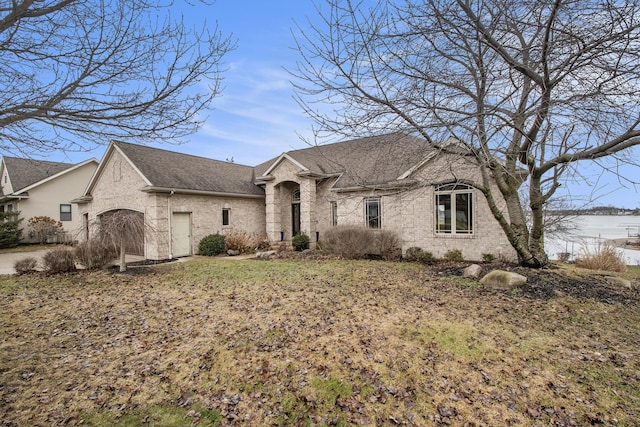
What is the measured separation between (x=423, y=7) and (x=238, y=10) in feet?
10.1

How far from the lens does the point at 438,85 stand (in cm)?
694

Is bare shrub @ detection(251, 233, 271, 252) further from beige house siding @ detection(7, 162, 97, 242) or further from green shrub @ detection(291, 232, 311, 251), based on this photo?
beige house siding @ detection(7, 162, 97, 242)

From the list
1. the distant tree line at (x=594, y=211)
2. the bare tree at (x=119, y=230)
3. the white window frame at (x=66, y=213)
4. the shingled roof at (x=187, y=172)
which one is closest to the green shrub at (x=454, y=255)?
the distant tree line at (x=594, y=211)

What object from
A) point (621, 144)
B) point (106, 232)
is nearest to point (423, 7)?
point (621, 144)

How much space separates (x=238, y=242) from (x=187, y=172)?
4760mm

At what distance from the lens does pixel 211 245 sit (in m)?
15.7

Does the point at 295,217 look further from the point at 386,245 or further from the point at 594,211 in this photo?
the point at 594,211

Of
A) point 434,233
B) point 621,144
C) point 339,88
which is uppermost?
point 339,88

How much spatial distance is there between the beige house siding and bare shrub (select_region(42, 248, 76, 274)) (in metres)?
13.1

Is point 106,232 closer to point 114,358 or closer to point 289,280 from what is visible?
point 289,280

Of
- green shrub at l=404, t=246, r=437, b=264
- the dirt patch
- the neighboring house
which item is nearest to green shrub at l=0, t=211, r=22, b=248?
the neighboring house

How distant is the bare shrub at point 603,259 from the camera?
11.6 meters

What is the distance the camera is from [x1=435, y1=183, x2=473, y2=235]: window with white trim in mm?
12623

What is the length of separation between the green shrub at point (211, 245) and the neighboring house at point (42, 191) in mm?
13124
